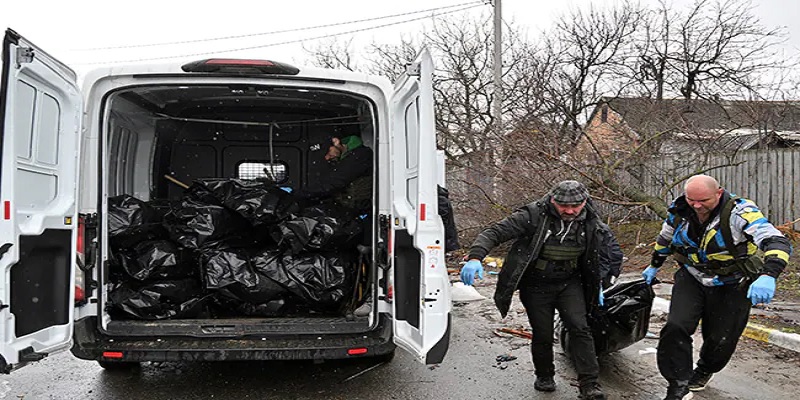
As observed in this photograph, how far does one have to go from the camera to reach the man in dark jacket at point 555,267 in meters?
4.12

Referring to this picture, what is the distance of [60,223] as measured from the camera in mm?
3555

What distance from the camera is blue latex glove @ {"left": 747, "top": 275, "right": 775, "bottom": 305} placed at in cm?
348

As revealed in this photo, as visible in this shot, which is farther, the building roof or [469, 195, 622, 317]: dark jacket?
the building roof

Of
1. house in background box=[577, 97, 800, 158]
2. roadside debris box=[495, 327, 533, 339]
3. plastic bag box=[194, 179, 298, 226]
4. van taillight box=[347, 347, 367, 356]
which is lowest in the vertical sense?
roadside debris box=[495, 327, 533, 339]

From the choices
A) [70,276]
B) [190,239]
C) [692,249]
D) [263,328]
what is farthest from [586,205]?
[70,276]

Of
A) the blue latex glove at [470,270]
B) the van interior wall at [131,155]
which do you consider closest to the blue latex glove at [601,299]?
the blue latex glove at [470,270]

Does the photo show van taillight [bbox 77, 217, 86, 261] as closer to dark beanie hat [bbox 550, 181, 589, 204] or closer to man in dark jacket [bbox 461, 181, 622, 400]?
man in dark jacket [bbox 461, 181, 622, 400]

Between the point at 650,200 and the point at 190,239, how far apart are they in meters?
8.37

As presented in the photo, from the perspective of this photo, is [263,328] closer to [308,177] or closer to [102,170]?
[102,170]

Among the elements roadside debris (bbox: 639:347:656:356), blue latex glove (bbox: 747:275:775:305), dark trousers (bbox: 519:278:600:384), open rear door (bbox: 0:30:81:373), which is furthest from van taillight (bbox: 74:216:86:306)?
roadside debris (bbox: 639:347:656:356)

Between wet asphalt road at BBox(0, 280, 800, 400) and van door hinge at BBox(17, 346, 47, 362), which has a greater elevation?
van door hinge at BBox(17, 346, 47, 362)

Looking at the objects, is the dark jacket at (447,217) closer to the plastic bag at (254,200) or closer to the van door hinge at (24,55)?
the plastic bag at (254,200)

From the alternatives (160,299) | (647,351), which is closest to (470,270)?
(160,299)

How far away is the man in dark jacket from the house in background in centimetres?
688
